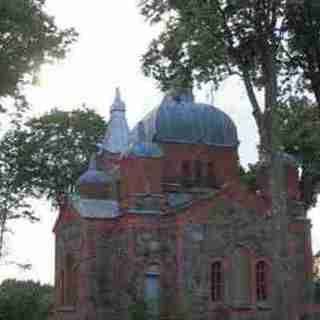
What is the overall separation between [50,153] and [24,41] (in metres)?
25.2

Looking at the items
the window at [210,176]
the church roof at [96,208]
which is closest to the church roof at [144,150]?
the church roof at [96,208]

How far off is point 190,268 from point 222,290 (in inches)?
67.8

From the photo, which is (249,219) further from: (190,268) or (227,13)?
(227,13)

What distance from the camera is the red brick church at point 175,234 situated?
31484 mm

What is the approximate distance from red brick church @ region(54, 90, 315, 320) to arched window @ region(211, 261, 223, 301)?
0.14 feet

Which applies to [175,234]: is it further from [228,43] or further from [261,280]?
[228,43]

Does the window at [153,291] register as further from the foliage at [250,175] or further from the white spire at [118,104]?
the white spire at [118,104]

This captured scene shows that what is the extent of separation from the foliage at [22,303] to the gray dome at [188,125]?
9.31m

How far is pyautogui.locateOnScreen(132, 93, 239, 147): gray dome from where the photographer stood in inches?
1441

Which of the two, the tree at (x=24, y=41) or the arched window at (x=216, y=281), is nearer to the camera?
the tree at (x=24, y=41)

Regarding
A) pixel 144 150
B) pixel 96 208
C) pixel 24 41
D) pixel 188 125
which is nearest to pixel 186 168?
pixel 188 125

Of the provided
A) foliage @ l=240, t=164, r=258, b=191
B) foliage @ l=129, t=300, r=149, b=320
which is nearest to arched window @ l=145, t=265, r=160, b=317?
foliage @ l=129, t=300, r=149, b=320

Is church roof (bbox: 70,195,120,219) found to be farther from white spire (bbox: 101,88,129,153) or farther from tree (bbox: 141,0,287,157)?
tree (bbox: 141,0,287,157)

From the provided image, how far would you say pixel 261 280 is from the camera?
3266cm
